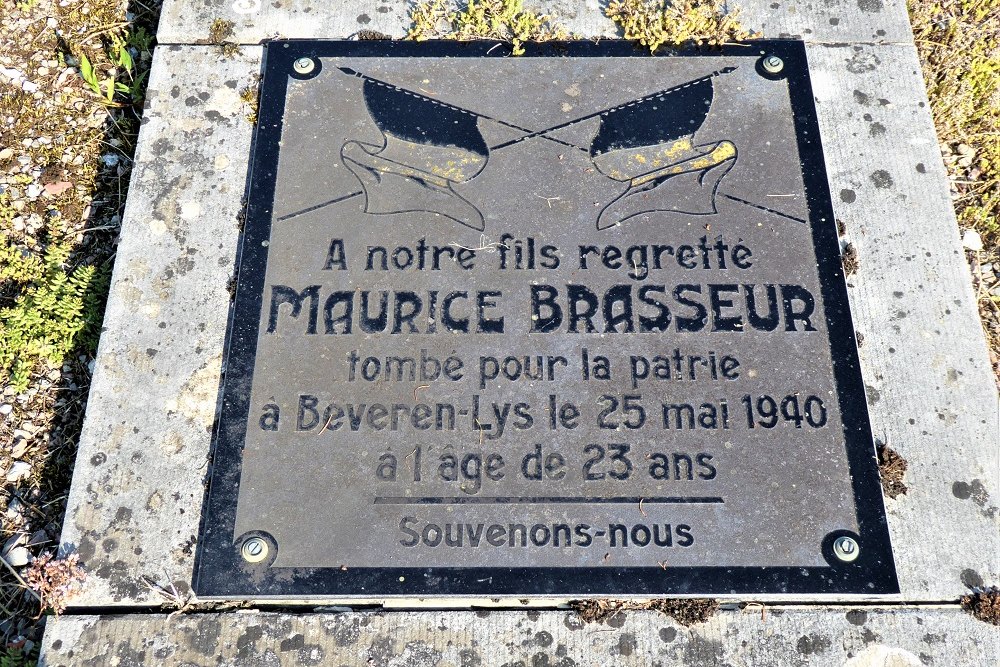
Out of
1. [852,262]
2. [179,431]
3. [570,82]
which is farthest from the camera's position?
[570,82]

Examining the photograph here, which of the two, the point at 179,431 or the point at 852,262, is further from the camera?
the point at 852,262

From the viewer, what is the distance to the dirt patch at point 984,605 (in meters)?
2.09

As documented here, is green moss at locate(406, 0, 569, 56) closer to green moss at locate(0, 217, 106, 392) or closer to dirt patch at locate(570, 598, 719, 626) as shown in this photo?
green moss at locate(0, 217, 106, 392)

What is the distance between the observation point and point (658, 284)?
2.37 metres

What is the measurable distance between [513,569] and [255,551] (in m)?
0.77

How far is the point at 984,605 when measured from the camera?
6.89ft

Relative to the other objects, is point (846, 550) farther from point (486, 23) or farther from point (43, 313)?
A: point (43, 313)

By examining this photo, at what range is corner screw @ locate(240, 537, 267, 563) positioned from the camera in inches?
83.0

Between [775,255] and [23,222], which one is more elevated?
[23,222]

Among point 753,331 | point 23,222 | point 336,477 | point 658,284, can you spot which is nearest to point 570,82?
point 658,284

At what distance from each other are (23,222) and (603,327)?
2284mm

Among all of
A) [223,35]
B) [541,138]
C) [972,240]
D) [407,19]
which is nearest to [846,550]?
[972,240]

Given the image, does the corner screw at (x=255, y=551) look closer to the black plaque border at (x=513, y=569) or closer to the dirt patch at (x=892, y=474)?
the black plaque border at (x=513, y=569)

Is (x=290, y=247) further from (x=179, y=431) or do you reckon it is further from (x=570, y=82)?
(x=570, y=82)
